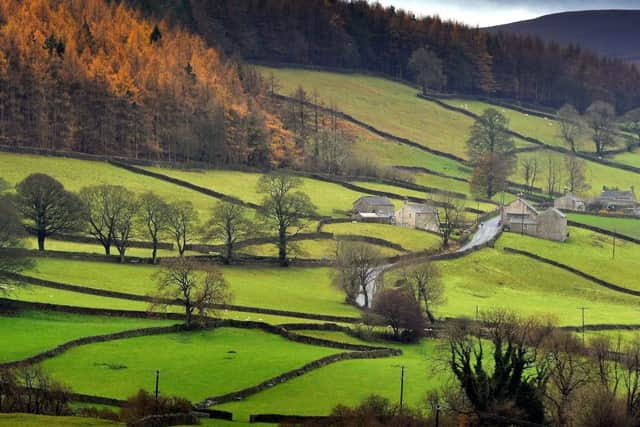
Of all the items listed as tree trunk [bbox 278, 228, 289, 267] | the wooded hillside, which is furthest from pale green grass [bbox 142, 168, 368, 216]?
tree trunk [bbox 278, 228, 289, 267]

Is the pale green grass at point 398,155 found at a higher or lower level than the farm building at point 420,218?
higher

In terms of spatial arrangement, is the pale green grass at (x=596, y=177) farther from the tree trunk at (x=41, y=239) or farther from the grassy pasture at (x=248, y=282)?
the tree trunk at (x=41, y=239)

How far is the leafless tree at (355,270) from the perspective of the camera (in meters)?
108

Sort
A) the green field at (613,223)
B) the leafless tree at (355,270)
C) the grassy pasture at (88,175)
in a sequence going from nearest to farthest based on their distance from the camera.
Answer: the leafless tree at (355,270) < the grassy pasture at (88,175) < the green field at (613,223)

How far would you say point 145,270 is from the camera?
10756 centimetres

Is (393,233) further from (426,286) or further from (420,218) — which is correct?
(426,286)

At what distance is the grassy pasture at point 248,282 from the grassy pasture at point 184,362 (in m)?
9.89

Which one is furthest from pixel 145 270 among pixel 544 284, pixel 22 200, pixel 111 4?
pixel 111 4

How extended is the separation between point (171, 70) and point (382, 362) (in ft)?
309

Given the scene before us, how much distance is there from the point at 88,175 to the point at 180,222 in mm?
24674

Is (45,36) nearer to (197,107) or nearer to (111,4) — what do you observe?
(197,107)

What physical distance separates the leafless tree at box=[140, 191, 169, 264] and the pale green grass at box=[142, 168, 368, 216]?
24.2 meters

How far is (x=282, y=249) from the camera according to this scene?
393ft

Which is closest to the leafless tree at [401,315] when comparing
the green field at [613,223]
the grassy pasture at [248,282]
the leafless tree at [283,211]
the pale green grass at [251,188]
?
the grassy pasture at [248,282]
